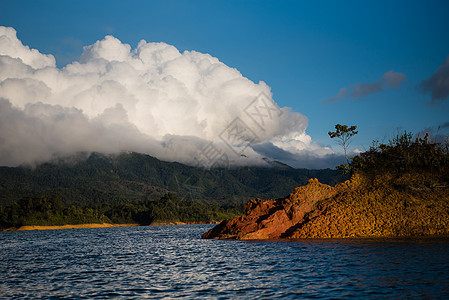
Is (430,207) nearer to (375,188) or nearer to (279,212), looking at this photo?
(375,188)

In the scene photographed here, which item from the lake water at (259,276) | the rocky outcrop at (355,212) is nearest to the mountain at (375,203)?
the rocky outcrop at (355,212)

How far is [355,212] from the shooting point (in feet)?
164

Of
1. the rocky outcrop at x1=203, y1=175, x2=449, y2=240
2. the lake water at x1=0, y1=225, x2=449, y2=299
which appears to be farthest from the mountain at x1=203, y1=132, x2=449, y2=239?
the lake water at x1=0, y1=225, x2=449, y2=299

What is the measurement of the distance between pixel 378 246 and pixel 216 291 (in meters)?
21.6

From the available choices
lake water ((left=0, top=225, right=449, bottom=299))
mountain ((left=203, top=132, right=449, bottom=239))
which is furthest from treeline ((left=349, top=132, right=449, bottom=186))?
lake water ((left=0, top=225, right=449, bottom=299))

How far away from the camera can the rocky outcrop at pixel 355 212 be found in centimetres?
4784

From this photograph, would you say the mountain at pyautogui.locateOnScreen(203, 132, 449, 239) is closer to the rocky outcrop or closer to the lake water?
the rocky outcrop

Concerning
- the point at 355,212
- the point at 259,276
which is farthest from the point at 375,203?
the point at 259,276

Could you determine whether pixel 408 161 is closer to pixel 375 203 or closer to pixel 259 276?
pixel 375 203

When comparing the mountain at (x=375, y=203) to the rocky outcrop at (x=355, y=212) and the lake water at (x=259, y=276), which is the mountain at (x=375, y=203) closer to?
the rocky outcrop at (x=355, y=212)

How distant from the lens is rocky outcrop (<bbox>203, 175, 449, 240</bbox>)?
47.8m

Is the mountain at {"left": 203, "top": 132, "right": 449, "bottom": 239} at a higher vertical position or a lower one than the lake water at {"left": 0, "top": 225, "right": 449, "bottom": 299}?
higher

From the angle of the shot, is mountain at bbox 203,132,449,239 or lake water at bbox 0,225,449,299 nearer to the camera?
lake water at bbox 0,225,449,299

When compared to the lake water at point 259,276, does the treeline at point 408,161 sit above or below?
above
